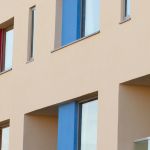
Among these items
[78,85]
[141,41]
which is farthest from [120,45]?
[78,85]

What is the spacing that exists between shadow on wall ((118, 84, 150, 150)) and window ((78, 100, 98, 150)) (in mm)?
1482

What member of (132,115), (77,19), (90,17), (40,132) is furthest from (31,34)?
(132,115)

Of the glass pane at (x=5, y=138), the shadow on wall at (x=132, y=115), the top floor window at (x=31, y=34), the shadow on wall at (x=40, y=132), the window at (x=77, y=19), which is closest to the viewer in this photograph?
the shadow on wall at (x=132, y=115)

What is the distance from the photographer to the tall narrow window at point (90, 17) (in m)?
16.0

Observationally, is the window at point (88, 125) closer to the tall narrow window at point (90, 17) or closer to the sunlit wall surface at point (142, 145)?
the sunlit wall surface at point (142, 145)

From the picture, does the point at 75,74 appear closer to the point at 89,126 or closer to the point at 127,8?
the point at 89,126

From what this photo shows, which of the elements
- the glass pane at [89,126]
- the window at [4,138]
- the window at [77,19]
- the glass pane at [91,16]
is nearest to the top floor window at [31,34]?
the window at [77,19]

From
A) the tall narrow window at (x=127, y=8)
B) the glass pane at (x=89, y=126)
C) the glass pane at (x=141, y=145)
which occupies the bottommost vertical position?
the glass pane at (x=141, y=145)

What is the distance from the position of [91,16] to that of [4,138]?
5758 mm

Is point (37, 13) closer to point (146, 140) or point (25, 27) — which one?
point (25, 27)

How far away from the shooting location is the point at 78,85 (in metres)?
15.6

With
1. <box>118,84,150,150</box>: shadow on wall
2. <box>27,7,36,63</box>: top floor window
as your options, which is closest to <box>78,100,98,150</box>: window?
<box>118,84,150,150</box>: shadow on wall

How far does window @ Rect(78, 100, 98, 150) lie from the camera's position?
15.4 meters

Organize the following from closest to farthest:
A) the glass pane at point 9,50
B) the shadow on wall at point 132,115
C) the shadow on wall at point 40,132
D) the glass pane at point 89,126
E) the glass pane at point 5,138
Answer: the shadow on wall at point 132,115
the glass pane at point 89,126
the shadow on wall at point 40,132
the glass pane at point 5,138
the glass pane at point 9,50
